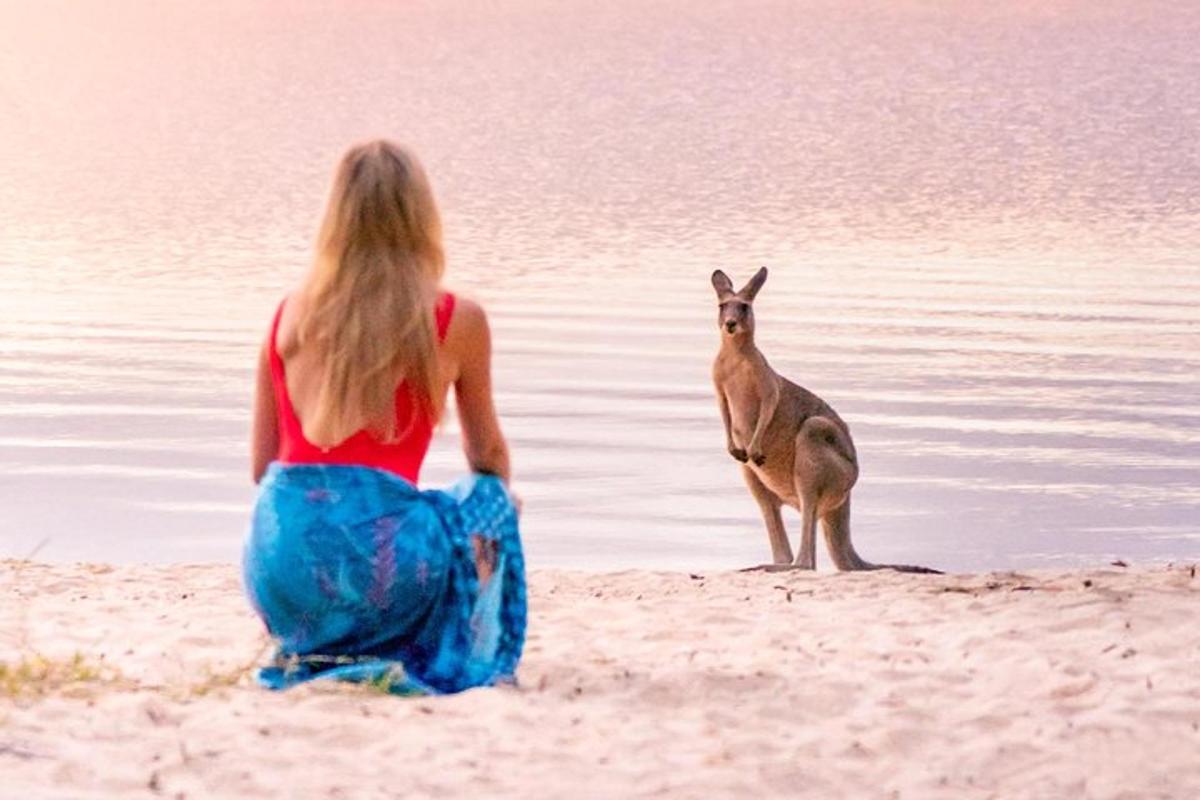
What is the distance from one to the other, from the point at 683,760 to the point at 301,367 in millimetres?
1326

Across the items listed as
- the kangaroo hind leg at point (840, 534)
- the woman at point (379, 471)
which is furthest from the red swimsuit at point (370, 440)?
the kangaroo hind leg at point (840, 534)

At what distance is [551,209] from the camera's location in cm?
2961

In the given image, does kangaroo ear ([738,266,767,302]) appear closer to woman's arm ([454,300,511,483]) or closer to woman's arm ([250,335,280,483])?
woman's arm ([454,300,511,483])

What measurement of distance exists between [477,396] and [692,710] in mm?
887

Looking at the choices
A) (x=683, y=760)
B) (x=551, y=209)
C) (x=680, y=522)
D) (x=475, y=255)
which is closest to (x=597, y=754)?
(x=683, y=760)

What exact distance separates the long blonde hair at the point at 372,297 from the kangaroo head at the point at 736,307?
122 inches

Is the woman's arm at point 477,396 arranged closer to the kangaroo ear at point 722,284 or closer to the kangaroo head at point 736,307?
the kangaroo head at point 736,307

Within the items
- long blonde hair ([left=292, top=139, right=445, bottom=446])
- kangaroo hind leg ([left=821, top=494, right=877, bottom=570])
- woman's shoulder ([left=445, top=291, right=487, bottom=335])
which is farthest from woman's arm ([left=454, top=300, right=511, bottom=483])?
kangaroo hind leg ([left=821, top=494, right=877, bottom=570])

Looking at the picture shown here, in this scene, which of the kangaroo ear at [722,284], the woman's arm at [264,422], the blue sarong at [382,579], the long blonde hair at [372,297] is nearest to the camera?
the long blonde hair at [372,297]

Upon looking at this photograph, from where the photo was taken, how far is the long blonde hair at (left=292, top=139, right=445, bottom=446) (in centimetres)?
619

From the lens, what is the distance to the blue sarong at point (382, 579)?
6.31 meters

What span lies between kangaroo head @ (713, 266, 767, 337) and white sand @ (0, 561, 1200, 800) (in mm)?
1550


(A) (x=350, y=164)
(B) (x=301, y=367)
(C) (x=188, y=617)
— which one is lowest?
(C) (x=188, y=617)

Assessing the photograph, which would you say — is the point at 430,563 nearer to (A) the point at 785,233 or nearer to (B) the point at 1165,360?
(B) the point at 1165,360
